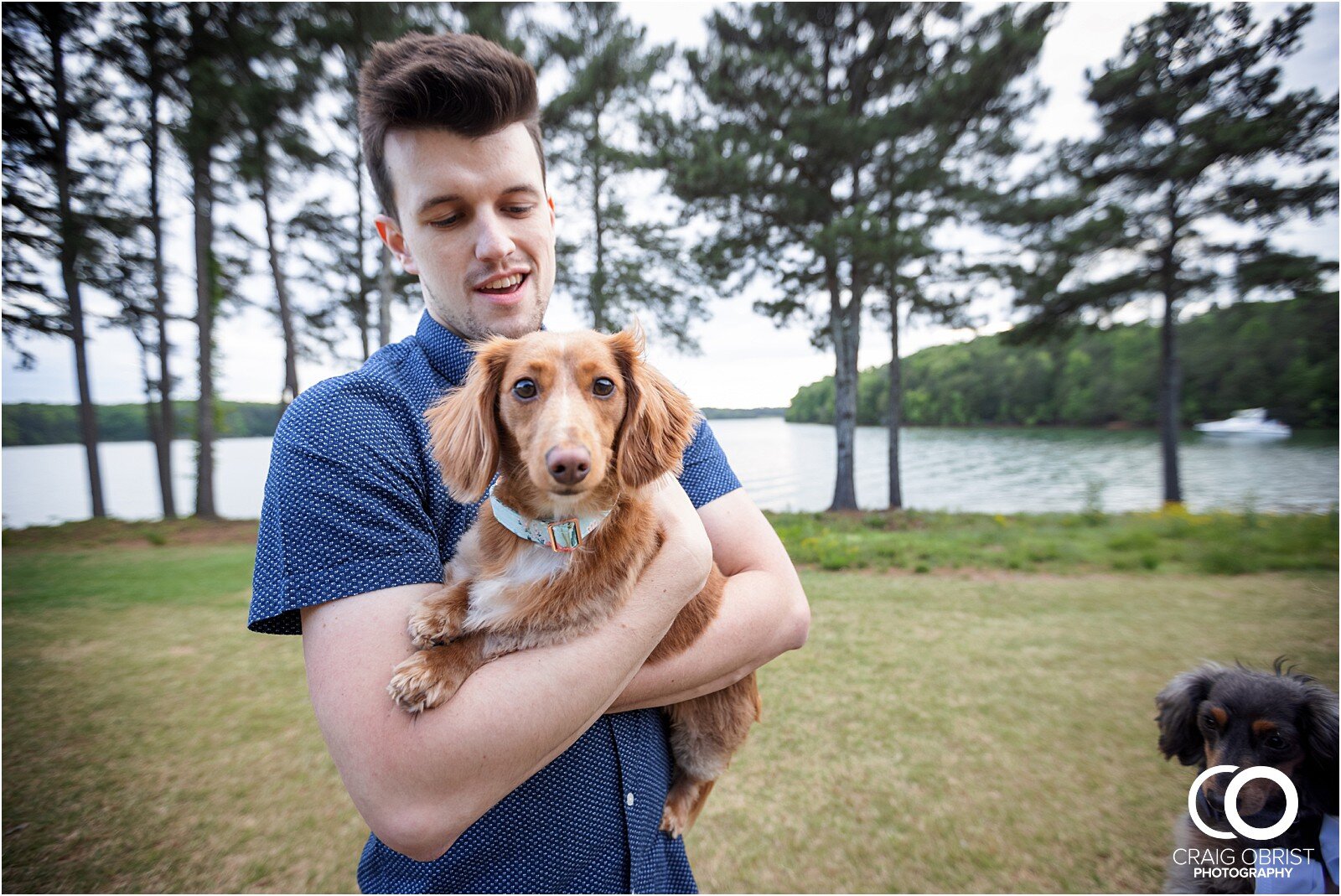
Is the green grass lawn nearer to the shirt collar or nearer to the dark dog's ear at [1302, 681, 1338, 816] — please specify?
the dark dog's ear at [1302, 681, 1338, 816]

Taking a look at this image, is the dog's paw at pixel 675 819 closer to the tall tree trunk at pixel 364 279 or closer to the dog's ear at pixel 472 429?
the dog's ear at pixel 472 429

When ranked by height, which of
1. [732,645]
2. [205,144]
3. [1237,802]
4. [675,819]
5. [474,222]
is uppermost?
[205,144]

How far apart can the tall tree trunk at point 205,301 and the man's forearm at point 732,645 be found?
12.3 meters

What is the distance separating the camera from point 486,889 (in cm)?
123

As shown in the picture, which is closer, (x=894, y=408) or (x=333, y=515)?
(x=333, y=515)

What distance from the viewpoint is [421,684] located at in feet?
3.32

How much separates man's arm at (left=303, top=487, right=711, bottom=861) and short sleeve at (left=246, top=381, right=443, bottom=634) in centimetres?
5

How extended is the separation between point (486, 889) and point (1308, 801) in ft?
11.2

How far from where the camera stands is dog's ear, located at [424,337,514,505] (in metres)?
1.23

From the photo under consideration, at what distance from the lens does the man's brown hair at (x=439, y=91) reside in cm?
125

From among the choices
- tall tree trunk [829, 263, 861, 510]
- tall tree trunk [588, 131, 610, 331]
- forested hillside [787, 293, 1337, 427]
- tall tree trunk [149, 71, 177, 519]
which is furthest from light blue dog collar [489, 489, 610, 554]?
tall tree trunk [149, 71, 177, 519]

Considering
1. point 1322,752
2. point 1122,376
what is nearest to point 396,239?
point 1322,752

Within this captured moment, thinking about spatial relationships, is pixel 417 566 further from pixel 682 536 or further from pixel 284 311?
pixel 284 311

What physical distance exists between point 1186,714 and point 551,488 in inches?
143
